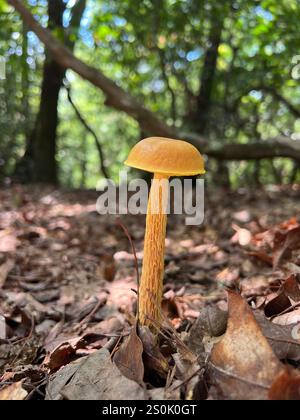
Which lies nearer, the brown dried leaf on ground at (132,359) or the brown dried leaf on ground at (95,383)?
the brown dried leaf on ground at (95,383)

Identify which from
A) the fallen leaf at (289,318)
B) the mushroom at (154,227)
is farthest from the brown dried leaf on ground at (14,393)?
the fallen leaf at (289,318)

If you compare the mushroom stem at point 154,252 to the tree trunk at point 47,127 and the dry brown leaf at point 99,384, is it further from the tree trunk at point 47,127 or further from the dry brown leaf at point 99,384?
the tree trunk at point 47,127

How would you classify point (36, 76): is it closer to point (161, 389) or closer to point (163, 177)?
point (163, 177)

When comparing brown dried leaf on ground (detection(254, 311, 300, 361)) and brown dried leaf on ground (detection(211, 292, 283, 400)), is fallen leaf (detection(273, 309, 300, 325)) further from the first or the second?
brown dried leaf on ground (detection(211, 292, 283, 400))

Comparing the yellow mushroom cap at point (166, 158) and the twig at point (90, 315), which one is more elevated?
the yellow mushroom cap at point (166, 158)

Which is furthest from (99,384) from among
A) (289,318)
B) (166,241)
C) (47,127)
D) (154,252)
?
(47,127)

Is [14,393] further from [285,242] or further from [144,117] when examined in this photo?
[144,117]
